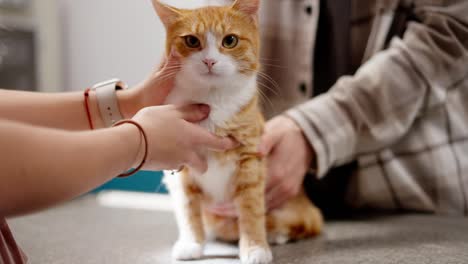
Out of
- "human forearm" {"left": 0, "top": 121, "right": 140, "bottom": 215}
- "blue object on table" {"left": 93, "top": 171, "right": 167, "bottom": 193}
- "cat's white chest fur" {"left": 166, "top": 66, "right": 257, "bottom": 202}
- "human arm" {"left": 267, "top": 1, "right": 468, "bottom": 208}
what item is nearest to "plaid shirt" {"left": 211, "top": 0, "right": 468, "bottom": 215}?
"human arm" {"left": 267, "top": 1, "right": 468, "bottom": 208}

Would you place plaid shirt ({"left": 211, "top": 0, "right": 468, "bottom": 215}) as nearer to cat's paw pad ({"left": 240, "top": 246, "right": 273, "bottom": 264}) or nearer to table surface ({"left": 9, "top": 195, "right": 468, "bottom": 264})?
table surface ({"left": 9, "top": 195, "right": 468, "bottom": 264})

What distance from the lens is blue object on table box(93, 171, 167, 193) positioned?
115cm

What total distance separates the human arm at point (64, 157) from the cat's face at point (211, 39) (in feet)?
0.54

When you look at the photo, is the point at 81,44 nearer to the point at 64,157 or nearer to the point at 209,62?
the point at 209,62

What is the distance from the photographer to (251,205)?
0.84 meters

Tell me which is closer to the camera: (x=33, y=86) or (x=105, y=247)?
(x=105, y=247)

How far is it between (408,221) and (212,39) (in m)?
0.77

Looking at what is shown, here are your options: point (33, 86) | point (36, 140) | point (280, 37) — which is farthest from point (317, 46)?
point (36, 140)

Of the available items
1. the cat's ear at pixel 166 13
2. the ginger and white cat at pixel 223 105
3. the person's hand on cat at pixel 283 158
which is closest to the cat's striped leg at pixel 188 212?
the ginger and white cat at pixel 223 105

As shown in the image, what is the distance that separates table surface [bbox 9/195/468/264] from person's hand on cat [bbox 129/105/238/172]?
23cm

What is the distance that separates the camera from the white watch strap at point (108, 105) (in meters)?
0.82

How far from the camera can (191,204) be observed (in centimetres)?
88

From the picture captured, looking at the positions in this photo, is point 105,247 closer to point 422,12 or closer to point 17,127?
point 17,127

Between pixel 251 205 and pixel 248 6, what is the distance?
0.41 meters
